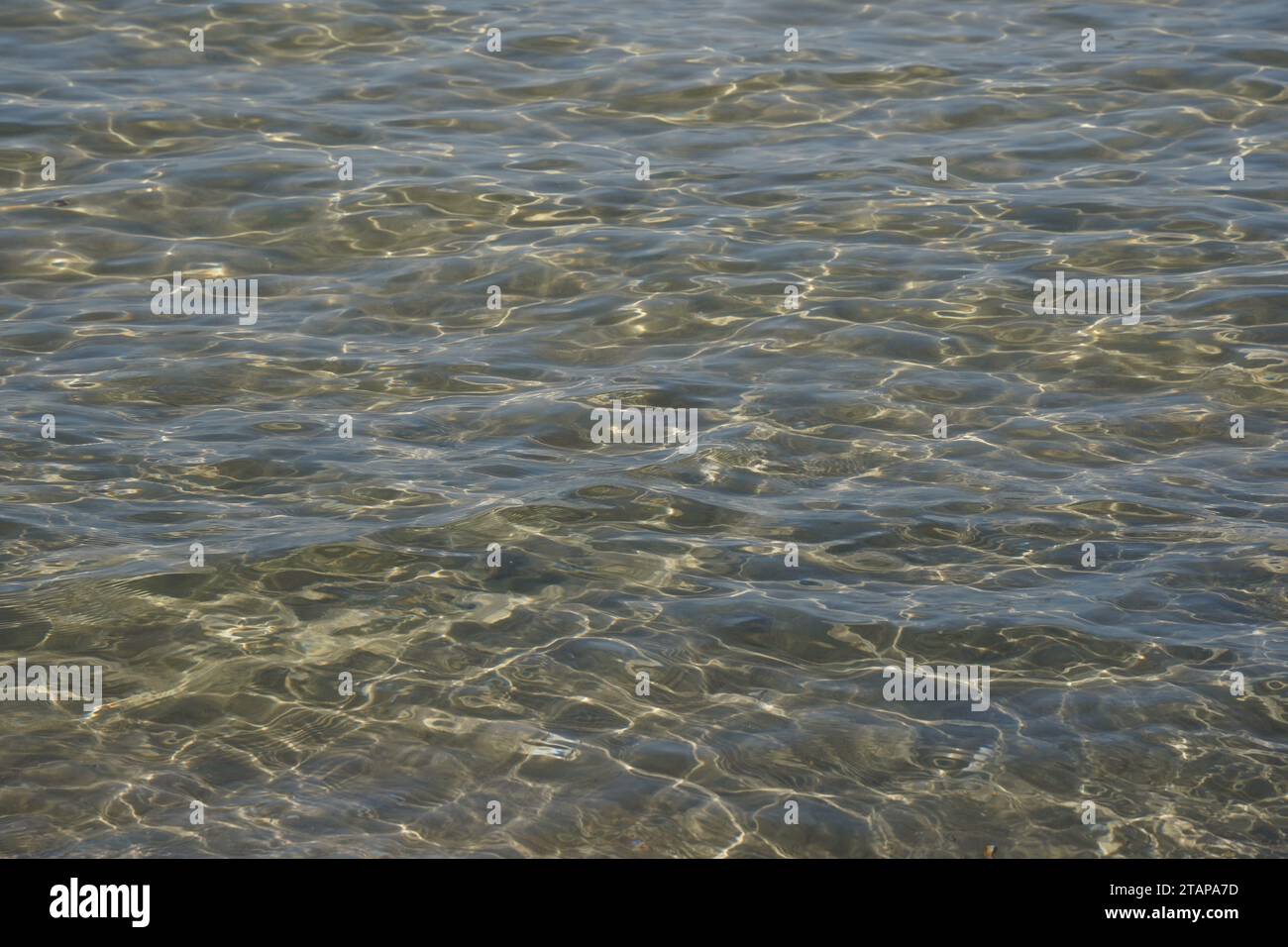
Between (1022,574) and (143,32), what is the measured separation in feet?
32.1

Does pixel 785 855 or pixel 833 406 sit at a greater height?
pixel 833 406

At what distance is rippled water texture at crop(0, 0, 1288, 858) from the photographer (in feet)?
20.1

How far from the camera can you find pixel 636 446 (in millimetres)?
8492

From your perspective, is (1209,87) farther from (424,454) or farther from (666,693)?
(666,693)

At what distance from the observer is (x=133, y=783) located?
6.03m

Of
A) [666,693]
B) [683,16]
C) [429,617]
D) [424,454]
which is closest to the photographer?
[666,693]

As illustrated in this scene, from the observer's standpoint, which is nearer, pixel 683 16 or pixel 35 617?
pixel 35 617

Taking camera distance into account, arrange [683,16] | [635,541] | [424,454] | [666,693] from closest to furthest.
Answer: [666,693]
[635,541]
[424,454]
[683,16]

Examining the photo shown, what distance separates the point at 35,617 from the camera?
6.97 meters

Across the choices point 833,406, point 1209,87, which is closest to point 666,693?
point 833,406

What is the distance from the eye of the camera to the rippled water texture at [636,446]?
613 centimetres

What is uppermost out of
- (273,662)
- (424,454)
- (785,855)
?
(424,454)

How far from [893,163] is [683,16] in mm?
3724

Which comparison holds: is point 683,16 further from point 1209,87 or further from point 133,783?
point 133,783
